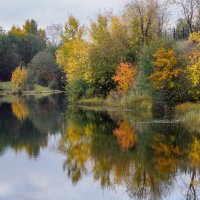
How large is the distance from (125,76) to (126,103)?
292cm

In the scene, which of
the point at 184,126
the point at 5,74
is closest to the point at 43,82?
the point at 5,74

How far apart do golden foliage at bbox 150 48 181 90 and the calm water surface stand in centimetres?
531

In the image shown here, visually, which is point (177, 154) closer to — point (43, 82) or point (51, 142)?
point (51, 142)

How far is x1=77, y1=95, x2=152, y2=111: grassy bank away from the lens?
38.5 m

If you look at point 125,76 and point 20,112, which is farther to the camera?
point 20,112

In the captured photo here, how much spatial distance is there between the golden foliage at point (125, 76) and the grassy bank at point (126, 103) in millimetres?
1065

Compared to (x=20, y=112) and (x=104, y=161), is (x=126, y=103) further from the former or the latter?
(x=104, y=161)

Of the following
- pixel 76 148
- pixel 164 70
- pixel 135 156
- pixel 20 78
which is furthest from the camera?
pixel 20 78

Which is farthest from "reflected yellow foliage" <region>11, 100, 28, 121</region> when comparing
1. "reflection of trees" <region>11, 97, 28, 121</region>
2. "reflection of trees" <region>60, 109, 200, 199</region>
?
"reflection of trees" <region>60, 109, 200, 199</region>

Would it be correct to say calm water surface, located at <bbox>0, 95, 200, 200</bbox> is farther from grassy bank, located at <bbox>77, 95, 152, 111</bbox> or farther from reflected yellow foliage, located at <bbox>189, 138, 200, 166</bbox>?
grassy bank, located at <bbox>77, 95, 152, 111</bbox>

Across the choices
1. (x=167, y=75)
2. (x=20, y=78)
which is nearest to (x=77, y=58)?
(x=167, y=75)

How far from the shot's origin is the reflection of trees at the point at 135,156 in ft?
43.9

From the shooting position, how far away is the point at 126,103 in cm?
4059

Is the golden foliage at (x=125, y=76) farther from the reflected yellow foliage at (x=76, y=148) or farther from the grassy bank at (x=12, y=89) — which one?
the grassy bank at (x=12, y=89)
